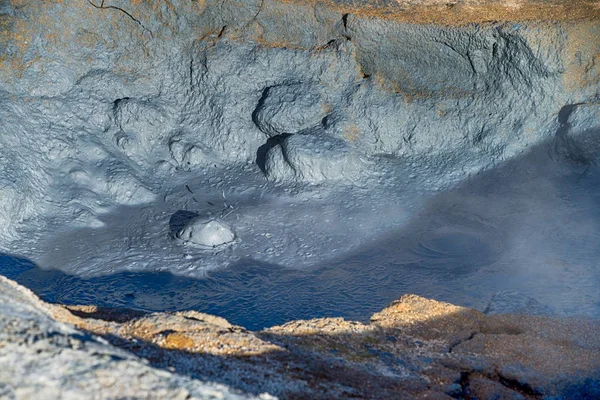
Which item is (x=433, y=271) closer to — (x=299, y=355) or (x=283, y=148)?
(x=283, y=148)

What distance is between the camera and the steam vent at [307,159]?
460cm

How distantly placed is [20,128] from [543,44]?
4.98 meters

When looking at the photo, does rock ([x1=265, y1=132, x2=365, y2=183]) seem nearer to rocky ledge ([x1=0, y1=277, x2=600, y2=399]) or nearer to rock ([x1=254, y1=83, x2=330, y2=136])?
rock ([x1=254, y1=83, x2=330, y2=136])

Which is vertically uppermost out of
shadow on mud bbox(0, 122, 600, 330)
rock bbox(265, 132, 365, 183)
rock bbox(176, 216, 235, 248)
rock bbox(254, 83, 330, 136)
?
rock bbox(254, 83, 330, 136)

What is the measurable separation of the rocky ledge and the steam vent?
0.15 meters

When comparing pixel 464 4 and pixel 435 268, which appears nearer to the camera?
pixel 435 268

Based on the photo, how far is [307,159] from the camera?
18.9ft

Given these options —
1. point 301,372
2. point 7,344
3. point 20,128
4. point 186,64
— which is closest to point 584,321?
point 301,372

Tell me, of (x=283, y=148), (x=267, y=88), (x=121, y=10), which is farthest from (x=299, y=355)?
(x=121, y=10)

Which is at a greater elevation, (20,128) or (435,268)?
(20,128)

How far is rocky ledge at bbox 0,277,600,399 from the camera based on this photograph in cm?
179

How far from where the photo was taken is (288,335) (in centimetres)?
322

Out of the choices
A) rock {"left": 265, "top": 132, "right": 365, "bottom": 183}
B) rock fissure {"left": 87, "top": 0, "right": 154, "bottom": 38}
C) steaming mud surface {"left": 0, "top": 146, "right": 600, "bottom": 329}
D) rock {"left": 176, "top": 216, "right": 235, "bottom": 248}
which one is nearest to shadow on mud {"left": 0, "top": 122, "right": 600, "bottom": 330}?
steaming mud surface {"left": 0, "top": 146, "right": 600, "bottom": 329}

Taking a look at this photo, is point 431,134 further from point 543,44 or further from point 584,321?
point 584,321
